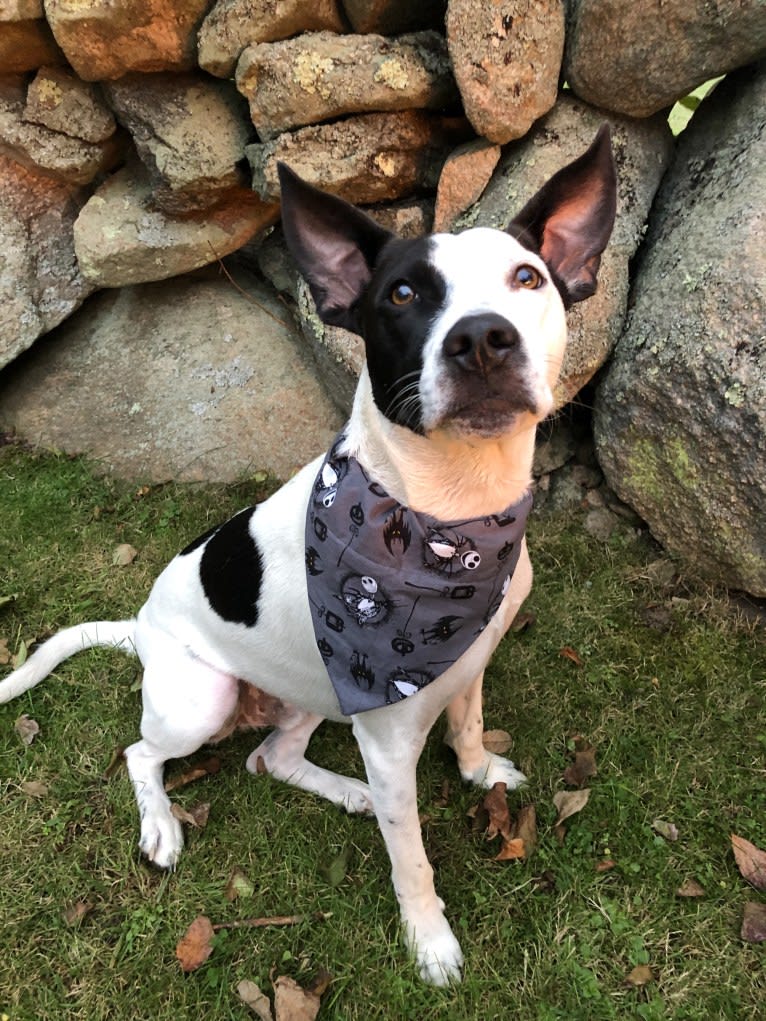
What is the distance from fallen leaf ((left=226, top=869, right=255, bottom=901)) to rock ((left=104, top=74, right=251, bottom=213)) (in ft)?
11.0

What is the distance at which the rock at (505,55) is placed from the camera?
3.20m

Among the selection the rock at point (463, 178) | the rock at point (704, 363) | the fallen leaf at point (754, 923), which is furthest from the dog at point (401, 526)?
the rock at point (463, 178)

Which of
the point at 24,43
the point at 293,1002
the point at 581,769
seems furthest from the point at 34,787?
the point at 24,43

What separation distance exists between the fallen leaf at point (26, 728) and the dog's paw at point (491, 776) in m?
1.78

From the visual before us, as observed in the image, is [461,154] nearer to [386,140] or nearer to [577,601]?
[386,140]

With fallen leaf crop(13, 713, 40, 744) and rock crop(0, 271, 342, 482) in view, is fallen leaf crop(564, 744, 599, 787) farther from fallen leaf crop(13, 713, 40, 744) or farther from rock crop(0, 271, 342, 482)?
rock crop(0, 271, 342, 482)

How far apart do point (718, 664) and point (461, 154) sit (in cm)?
266

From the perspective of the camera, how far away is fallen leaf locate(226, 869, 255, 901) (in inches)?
105

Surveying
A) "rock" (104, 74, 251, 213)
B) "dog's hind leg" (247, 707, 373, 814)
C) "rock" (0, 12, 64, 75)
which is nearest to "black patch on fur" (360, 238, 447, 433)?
"dog's hind leg" (247, 707, 373, 814)

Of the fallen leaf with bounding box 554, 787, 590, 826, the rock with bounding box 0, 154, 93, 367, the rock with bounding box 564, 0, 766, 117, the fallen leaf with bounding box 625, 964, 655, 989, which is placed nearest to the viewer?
the fallen leaf with bounding box 625, 964, 655, 989

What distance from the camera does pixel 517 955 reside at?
2455 millimetres

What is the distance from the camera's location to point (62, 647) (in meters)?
3.18

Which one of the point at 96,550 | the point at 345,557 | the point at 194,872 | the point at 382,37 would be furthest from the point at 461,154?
the point at 194,872

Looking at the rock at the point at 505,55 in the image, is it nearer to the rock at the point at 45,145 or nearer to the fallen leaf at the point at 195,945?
the rock at the point at 45,145
